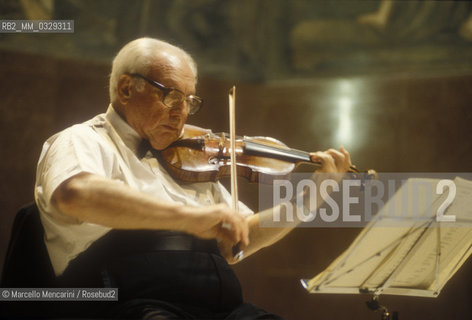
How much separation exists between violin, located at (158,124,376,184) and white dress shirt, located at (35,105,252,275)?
6cm

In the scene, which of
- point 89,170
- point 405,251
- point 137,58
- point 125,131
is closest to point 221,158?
point 125,131

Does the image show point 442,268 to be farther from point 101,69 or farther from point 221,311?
point 101,69

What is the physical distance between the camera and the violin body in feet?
6.19

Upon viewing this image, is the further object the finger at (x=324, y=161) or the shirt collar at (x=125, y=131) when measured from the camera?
the finger at (x=324, y=161)

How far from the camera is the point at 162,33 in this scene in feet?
11.0

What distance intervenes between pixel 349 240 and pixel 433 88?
1.08 metres

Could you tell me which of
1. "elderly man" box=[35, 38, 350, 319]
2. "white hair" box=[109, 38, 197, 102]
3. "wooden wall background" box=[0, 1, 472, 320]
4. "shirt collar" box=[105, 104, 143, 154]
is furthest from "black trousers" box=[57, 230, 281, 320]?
"wooden wall background" box=[0, 1, 472, 320]

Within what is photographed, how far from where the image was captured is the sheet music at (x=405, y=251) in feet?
5.08

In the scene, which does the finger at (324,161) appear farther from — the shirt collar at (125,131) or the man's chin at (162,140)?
the shirt collar at (125,131)

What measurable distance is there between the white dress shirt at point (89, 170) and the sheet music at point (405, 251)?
584 millimetres

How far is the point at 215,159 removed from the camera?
6.36 feet

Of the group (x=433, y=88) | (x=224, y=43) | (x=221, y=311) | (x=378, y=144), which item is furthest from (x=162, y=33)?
(x=221, y=311)

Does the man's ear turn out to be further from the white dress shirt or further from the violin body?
the violin body

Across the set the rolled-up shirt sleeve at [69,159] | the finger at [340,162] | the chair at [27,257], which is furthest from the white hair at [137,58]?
the finger at [340,162]
